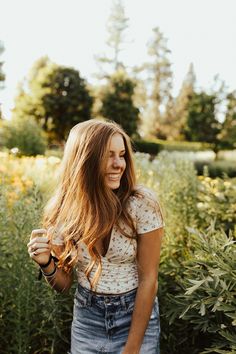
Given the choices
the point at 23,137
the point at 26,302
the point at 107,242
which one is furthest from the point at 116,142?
the point at 23,137

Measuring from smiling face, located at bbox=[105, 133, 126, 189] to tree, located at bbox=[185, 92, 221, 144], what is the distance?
24.0 meters

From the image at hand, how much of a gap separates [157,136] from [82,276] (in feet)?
138

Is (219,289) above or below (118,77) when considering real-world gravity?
below

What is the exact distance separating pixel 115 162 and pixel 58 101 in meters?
29.9

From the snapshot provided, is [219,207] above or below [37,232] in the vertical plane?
below

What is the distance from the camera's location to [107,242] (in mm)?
1799

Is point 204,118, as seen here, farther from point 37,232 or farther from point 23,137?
point 37,232

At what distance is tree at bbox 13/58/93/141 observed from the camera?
3086 cm

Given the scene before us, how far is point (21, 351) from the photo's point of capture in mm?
2535

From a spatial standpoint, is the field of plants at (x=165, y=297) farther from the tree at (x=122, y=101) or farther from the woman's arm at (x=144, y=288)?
the tree at (x=122, y=101)

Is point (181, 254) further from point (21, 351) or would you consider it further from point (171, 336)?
point (21, 351)

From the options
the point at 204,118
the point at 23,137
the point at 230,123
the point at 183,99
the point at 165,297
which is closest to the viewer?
the point at 165,297

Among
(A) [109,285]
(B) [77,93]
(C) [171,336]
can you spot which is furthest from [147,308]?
(B) [77,93]

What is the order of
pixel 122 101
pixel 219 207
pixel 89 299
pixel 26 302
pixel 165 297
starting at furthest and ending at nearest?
1. pixel 122 101
2. pixel 219 207
3. pixel 165 297
4. pixel 26 302
5. pixel 89 299
